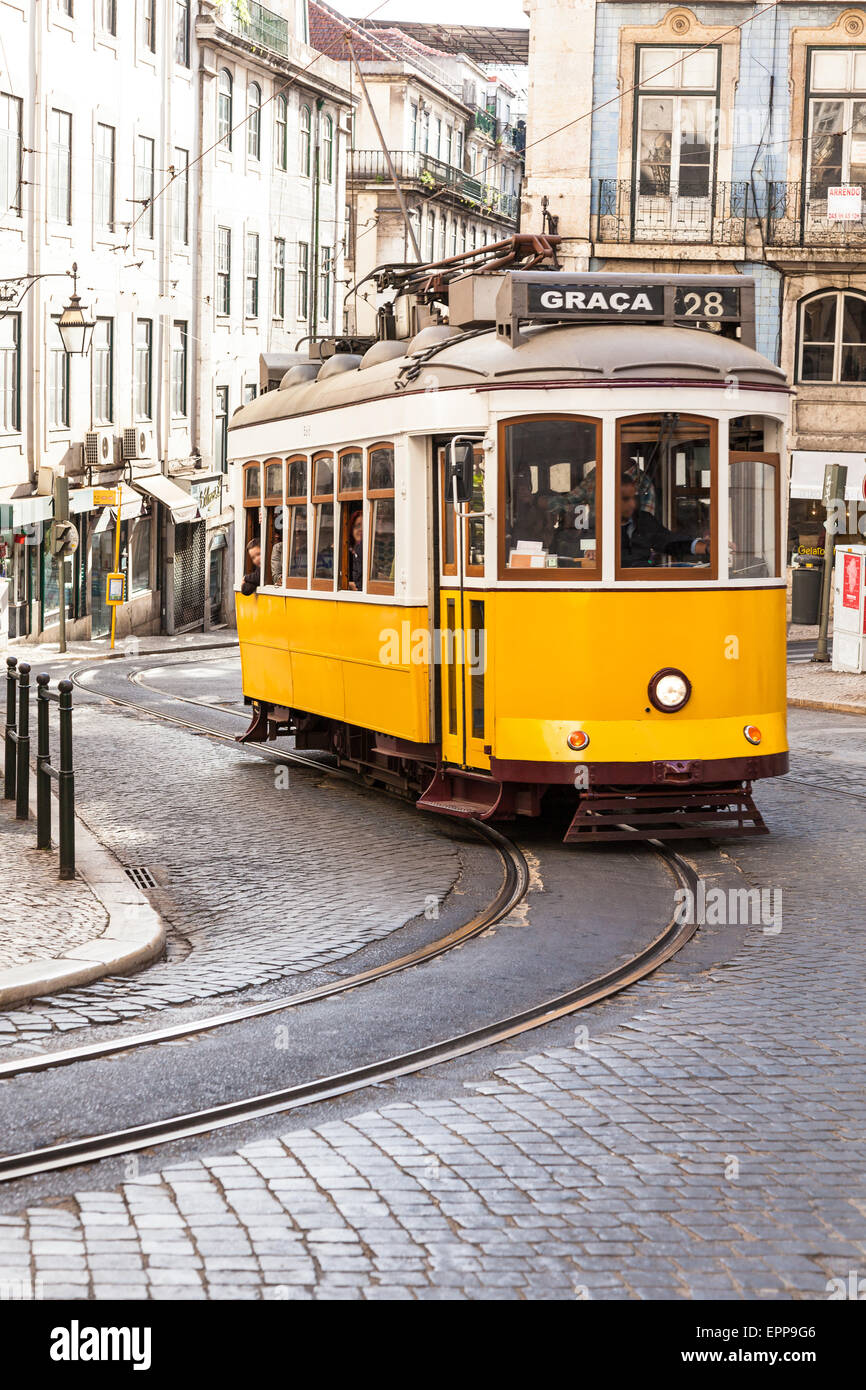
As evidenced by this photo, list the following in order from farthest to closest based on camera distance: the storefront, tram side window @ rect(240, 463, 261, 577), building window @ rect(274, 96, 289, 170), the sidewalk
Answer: building window @ rect(274, 96, 289, 170) → the storefront → the sidewalk → tram side window @ rect(240, 463, 261, 577)

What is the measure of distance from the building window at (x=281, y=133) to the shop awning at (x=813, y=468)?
64.5 ft

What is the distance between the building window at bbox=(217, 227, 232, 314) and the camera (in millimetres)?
46000

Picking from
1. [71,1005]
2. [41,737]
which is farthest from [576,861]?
[71,1005]

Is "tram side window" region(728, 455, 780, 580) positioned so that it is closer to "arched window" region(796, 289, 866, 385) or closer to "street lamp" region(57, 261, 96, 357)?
"street lamp" region(57, 261, 96, 357)

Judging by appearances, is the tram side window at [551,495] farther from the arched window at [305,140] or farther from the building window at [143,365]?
the arched window at [305,140]

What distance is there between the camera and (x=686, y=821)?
1149cm

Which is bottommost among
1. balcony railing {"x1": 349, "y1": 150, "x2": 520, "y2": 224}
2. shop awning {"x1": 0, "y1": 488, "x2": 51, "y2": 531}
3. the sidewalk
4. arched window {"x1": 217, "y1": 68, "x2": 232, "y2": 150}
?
the sidewalk

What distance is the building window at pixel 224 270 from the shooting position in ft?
151

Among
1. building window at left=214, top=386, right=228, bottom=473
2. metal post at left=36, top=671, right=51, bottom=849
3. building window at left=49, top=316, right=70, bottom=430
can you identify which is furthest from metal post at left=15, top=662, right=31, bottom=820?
building window at left=214, top=386, right=228, bottom=473

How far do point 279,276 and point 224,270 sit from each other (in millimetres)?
Result: 4591

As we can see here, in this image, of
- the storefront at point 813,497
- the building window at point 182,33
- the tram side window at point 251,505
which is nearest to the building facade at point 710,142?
the storefront at point 813,497

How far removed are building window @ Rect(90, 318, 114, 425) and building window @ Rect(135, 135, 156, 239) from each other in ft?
9.32
